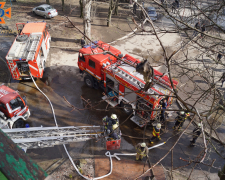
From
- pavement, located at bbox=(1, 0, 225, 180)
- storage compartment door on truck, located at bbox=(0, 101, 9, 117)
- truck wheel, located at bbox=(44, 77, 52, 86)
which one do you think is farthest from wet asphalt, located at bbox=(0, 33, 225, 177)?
storage compartment door on truck, located at bbox=(0, 101, 9, 117)

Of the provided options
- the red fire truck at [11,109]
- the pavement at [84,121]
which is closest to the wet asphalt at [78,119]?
the pavement at [84,121]

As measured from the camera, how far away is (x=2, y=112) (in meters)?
8.81

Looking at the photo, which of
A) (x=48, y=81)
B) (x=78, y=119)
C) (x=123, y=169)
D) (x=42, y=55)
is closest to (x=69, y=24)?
(x=42, y=55)

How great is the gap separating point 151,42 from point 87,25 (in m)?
5.75

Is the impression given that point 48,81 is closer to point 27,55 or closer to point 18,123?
point 27,55

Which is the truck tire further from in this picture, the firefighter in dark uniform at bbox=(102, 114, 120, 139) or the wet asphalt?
the firefighter in dark uniform at bbox=(102, 114, 120, 139)

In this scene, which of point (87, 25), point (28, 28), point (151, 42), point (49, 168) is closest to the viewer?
point (49, 168)

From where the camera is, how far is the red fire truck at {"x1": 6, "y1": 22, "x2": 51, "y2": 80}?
11.1 m

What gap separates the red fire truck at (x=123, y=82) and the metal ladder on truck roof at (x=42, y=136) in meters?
2.18

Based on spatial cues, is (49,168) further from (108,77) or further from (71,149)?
(108,77)

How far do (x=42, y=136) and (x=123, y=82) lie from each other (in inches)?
177

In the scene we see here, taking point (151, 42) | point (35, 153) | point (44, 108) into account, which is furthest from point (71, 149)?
point (151, 42)

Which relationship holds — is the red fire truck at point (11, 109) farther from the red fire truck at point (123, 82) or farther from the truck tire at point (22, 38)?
the truck tire at point (22, 38)

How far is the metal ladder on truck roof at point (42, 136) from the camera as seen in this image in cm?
675
